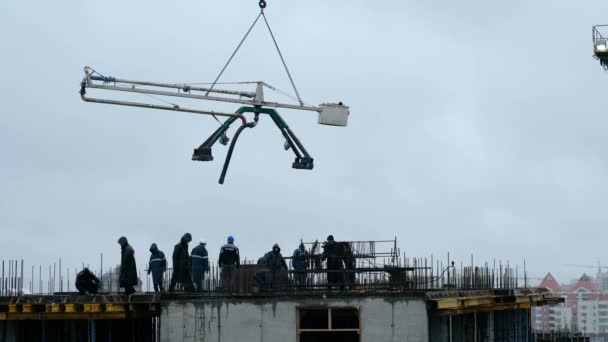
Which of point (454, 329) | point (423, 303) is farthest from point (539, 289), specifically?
point (423, 303)

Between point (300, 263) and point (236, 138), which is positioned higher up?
point (236, 138)

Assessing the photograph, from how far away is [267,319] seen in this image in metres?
31.9

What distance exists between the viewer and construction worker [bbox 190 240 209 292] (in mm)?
33406

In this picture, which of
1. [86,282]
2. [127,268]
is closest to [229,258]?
[127,268]

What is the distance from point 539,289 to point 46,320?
1856cm

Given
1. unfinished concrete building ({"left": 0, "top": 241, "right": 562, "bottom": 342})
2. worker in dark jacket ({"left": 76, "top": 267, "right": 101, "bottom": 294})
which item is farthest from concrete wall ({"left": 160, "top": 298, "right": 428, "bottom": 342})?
worker in dark jacket ({"left": 76, "top": 267, "right": 101, "bottom": 294})

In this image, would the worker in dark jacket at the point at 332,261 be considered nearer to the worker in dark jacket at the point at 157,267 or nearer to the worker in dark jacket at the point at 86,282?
the worker in dark jacket at the point at 157,267

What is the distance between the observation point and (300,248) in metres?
35.4

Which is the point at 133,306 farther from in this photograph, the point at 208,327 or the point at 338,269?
the point at 338,269

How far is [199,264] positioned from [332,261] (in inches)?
141

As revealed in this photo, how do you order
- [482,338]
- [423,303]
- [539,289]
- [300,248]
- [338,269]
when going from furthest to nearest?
1. [539,289]
2. [482,338]
3. [300,248]
4. [338,269]
5. [423,303]

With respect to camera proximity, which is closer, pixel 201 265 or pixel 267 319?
pixel 267 319

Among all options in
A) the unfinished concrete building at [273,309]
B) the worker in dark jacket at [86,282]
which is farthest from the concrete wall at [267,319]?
the worker in dark jacket at [86,282]

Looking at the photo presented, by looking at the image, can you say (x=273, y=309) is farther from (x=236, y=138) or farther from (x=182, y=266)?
(x=236, y=138)
